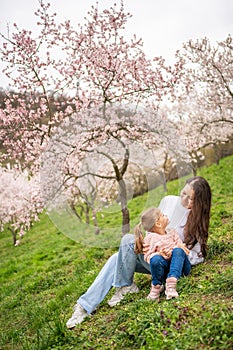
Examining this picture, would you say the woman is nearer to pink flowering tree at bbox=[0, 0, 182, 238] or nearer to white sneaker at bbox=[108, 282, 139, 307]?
white sneaker at bbox=[108, 282, 139, 307]

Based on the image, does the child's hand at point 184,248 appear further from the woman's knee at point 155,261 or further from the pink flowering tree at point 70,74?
the pink flowering tree at point 70,74

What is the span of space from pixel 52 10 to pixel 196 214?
5.25m

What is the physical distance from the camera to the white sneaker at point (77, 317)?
14.2ft

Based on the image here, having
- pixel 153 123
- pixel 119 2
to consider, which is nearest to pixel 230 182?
pixel 153 123

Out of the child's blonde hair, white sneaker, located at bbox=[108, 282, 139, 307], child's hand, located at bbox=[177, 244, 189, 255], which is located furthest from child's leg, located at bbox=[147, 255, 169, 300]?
white sneaker, located at bbox=[108, 282, 139, 307]

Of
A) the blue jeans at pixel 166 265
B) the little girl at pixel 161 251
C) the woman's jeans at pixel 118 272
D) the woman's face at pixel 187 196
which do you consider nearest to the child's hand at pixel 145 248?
the little girl at pixel 161 251

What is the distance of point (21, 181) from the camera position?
79.2ft

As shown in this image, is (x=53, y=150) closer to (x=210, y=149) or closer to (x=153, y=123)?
(x=153, y=123)

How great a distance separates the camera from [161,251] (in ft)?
13.4

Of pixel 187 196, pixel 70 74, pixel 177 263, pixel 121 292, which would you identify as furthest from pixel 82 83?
pixel 177 263

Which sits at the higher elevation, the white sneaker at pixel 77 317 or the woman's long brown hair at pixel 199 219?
the woman's long brown hair at pixel 199 219

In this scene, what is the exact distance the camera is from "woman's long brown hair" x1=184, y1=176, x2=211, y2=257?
14.4ft

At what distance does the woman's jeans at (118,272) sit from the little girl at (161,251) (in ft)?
0.44

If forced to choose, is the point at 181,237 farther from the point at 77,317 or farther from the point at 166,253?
the point at 77,317
